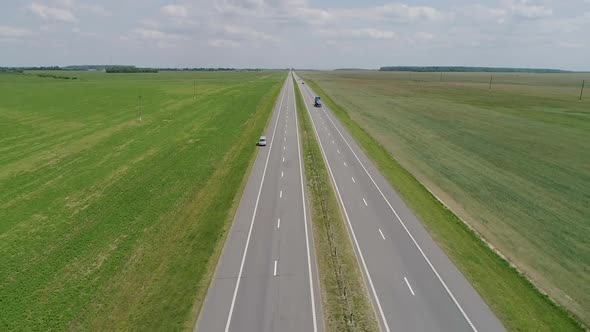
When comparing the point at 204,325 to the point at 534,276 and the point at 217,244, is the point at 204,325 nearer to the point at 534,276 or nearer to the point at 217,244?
the point at 217,244

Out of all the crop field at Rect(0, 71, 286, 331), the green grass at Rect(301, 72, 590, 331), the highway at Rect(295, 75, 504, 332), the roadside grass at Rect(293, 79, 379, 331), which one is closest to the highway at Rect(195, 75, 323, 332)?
the roadside grass at Rect(293, 79, 379, 331)

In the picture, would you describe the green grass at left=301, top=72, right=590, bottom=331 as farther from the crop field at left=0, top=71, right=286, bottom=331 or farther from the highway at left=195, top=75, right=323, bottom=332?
the crop field at left=0, top=71, right=286, bottom=331

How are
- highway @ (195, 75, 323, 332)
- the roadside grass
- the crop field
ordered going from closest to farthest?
highway @ (195, 75, 323, 332) → the roadside grass → the crop field

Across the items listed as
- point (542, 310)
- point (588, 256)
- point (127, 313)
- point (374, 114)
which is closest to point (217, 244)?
point (127, 313)

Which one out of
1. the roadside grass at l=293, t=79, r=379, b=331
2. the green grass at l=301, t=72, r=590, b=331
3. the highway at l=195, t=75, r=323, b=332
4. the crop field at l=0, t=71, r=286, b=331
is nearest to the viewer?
the highway at l=195, t=75, r=323, b=332

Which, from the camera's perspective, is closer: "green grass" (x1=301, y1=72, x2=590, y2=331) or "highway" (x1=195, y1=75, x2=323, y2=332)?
"highway" (x1=195, y1=75, x2=323, y2=332)

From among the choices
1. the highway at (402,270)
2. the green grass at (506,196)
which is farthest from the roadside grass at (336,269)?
the green grass at (506,196)
